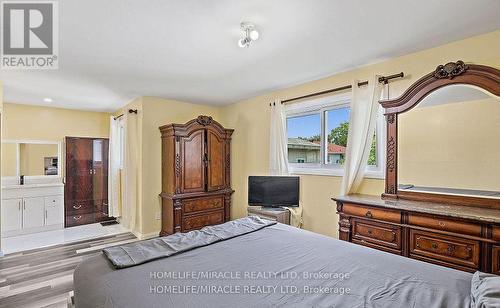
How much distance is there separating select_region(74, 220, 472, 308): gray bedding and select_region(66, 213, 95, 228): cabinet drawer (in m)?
4.04

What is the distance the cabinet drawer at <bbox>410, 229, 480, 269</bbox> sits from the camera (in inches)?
71.2

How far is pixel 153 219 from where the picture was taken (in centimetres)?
421

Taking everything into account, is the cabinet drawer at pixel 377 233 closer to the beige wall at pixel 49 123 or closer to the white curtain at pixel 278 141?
the white curtain at pixel 278 141

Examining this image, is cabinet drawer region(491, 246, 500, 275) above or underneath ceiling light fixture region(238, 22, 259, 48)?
underneath

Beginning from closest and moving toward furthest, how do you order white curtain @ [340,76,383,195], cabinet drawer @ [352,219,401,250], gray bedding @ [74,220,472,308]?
gray bedding @ [74,220,472,308]
cabinet drawer @ [352,219,401,250]
white curtain @ [340,76,383,195]

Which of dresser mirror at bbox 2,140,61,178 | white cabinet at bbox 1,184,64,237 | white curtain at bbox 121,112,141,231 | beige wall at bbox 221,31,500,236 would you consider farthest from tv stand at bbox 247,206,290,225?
dresser mirror at bbox 2,140,61,178

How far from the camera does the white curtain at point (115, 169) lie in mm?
4691

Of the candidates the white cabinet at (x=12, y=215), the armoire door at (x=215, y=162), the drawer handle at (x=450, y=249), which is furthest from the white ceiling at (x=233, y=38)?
the white cabinet at (x=12, y=215)

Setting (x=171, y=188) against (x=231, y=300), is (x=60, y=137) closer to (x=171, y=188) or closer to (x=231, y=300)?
(x=171, y=188)

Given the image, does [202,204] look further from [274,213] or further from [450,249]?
[450,249]

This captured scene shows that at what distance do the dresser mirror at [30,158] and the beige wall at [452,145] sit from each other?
583 centimetres

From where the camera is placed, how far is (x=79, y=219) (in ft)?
16.0

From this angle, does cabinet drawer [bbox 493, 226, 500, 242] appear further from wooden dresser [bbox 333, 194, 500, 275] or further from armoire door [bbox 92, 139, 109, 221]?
armoire door [bbox 92, 139, 109, 221]

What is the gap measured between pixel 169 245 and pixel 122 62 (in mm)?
2027
